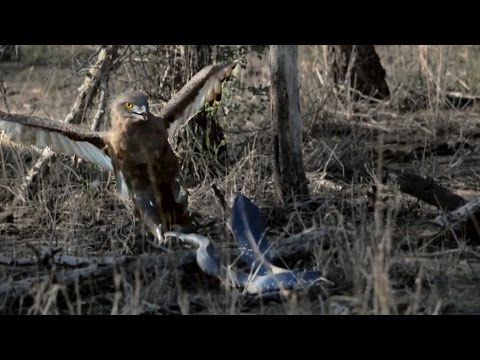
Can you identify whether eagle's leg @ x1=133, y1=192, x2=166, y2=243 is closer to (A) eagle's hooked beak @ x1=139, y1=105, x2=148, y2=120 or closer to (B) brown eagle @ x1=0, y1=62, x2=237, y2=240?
(B) brown eagle @ x1=0, y1=62, x2=237, y2=240

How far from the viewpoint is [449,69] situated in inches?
465

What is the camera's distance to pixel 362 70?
37.5ft

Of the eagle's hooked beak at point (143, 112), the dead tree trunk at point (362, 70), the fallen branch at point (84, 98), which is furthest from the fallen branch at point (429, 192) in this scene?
the dead tree trunk at point (362, 70)

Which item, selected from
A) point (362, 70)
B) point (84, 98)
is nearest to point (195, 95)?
point (84, 98)

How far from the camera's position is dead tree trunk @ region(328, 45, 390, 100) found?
11.3m

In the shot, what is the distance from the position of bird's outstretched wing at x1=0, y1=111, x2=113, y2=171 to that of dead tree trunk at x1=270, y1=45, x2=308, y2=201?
124 centimetres

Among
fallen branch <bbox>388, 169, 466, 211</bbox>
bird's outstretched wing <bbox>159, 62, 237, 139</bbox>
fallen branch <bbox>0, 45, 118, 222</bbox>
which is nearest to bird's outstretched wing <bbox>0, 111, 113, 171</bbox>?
bird's outstretched wing <bbox>159, 62, 237, 139</bbox>

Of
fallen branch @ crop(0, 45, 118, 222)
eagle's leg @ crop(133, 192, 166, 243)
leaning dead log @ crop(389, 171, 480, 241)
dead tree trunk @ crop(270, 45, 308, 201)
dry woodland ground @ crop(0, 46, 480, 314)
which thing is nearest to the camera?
dry woodland ground @ crop(0, 46, 480, 314)

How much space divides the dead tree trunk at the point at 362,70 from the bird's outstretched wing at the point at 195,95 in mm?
3485

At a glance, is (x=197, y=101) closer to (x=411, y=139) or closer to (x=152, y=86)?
Answer: (x=152, y=86)

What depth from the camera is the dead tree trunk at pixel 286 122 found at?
789 cm

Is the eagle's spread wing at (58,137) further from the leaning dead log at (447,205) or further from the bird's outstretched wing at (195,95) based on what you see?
the leaning dead log at (447,205)
